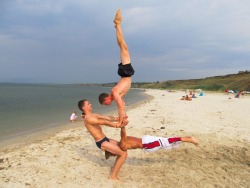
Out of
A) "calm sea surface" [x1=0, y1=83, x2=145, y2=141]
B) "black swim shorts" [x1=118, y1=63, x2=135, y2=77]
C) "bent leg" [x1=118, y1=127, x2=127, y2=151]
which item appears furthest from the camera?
"calm sea surface" [x1=0, y1=83, x2=145, y2=141]

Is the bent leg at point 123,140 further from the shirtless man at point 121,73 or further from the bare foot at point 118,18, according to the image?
the bare foot at point 118,18

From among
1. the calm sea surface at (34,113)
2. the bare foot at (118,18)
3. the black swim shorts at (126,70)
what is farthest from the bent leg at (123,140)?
the calm sea surface at (34,113)

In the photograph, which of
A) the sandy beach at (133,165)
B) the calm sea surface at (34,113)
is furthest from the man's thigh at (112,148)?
the calm sea surface at (34,113)

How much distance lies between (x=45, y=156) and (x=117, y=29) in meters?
4.28

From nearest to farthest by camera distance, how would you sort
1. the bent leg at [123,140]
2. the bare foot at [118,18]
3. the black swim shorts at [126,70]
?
the black swim shorts at [126,70] < the bare foot at [118,18] < the bent leg at [123,140]

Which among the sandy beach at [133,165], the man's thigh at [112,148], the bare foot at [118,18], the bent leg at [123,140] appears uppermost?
the bare foot at [118,18]

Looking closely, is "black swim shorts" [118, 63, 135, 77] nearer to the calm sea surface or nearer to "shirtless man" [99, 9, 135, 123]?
"shirtless man" [99, 9, 135, 123]

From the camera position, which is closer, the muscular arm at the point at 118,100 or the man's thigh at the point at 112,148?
the muscular arm at the point at 118,100

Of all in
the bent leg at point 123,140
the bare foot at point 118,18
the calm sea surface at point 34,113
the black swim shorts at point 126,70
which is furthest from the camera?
the calm sea surface at point 34,113

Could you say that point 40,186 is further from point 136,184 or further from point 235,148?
point 235,148

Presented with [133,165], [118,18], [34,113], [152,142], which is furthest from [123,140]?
[34,113]

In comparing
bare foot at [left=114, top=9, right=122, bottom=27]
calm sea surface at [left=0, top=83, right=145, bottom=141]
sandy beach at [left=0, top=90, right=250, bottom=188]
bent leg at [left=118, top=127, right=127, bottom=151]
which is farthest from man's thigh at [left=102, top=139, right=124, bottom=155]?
calm sea surface at [left=0, top=83, right=145, bottom=141]

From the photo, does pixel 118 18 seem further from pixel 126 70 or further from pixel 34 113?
pixel 34 113

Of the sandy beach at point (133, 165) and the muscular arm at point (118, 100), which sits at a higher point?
the muscular arm at point (118, 100)
